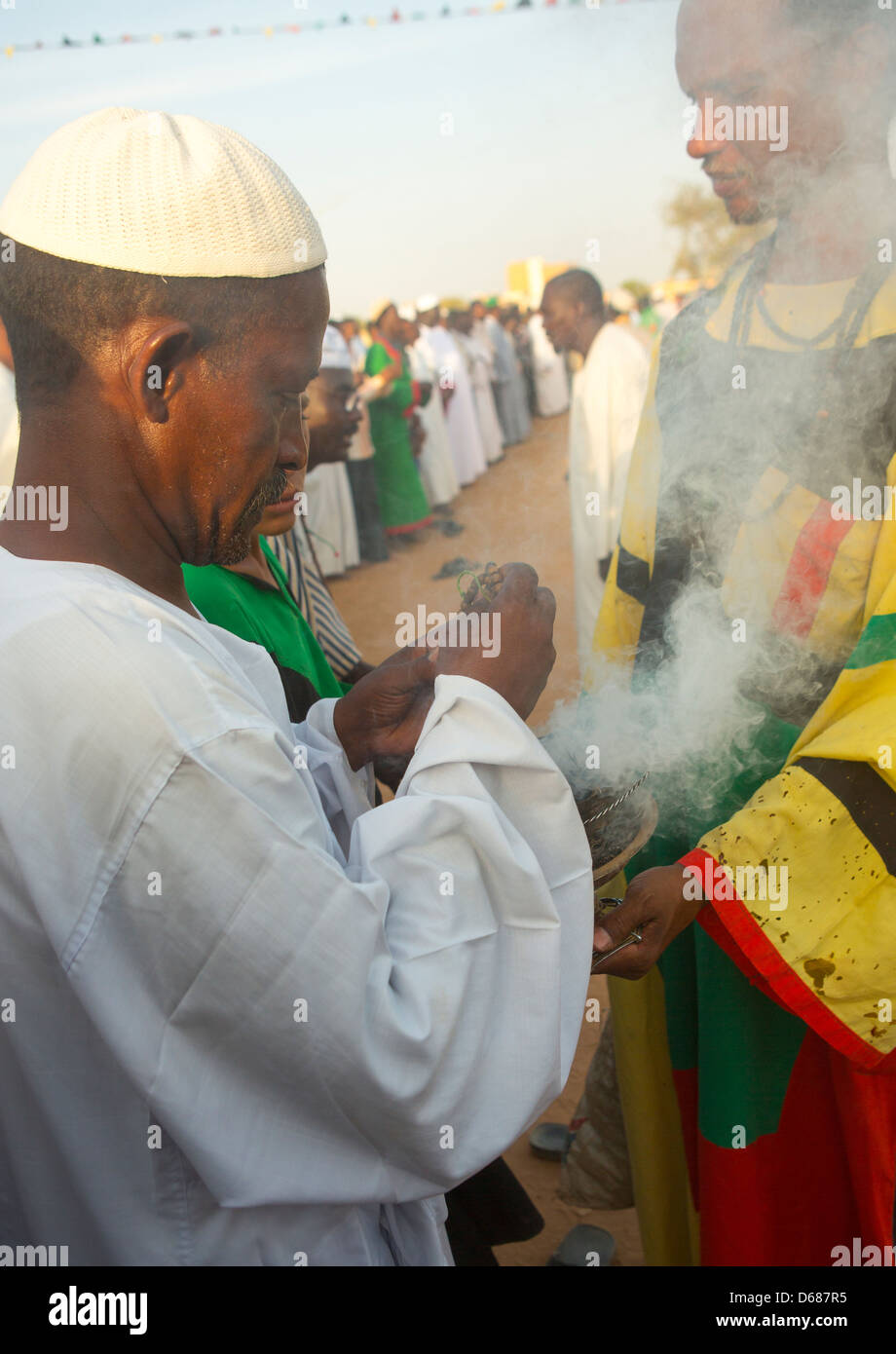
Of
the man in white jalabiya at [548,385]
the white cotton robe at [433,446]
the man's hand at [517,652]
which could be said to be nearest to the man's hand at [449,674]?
the man's hand at [517,652]

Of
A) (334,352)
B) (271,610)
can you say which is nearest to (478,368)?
(334,352)

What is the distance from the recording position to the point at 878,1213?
6.43 ft

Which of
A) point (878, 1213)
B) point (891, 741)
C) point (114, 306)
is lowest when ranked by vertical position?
point (878, 1213)

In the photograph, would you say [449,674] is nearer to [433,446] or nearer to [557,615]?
[557,615]

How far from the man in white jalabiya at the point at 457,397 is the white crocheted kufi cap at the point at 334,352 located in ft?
8.50

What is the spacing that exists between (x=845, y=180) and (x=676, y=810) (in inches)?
50.2

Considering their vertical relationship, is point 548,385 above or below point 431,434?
above

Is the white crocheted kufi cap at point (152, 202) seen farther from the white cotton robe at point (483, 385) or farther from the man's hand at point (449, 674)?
the white cotton robe at point (483, 385)

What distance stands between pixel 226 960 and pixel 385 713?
75 centimetres

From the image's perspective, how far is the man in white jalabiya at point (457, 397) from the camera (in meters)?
11.2

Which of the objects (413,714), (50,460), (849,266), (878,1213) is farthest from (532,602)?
(878,1213)

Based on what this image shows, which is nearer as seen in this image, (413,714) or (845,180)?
(413,714)

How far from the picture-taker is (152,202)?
3.99 feet
